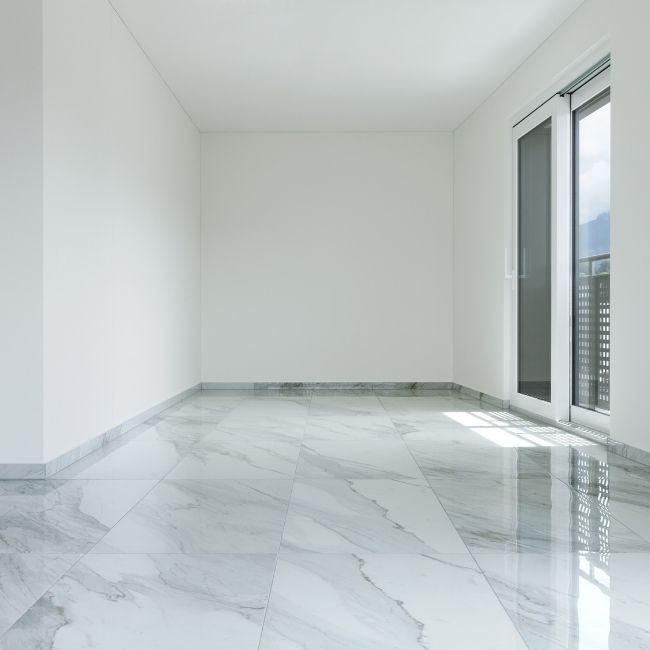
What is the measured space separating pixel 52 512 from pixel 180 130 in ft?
16.1

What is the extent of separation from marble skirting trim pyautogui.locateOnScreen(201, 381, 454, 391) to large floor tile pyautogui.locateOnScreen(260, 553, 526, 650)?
18.5 feet

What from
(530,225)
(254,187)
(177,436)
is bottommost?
(177,436)

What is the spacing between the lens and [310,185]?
7887mm

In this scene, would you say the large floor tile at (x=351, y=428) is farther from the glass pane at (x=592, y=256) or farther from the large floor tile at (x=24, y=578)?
the large floor tile at (x=24, y=578)

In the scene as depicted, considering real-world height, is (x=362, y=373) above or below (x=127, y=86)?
below

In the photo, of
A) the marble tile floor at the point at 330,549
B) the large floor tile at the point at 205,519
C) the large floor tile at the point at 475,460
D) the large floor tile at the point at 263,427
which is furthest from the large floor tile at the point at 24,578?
the large floor tile at the point at 263,427

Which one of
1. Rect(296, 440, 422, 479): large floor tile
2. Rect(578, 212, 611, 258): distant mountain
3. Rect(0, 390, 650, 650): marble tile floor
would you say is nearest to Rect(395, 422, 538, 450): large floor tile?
Rect(0, 390, 650, 650): marble tile floor

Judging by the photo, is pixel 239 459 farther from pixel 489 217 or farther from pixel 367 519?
pixel 489 217

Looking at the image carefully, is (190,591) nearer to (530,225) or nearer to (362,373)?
(530,225)

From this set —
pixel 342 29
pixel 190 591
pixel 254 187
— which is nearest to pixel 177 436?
pixel 190 591

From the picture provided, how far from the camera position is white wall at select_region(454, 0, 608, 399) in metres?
5.36

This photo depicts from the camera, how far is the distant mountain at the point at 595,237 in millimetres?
4500

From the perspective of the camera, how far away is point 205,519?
2.67 m

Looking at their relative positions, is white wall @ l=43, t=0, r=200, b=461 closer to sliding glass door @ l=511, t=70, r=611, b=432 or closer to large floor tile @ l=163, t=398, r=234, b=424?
large floor tile @ l=163, t=398, r=234, b=424
